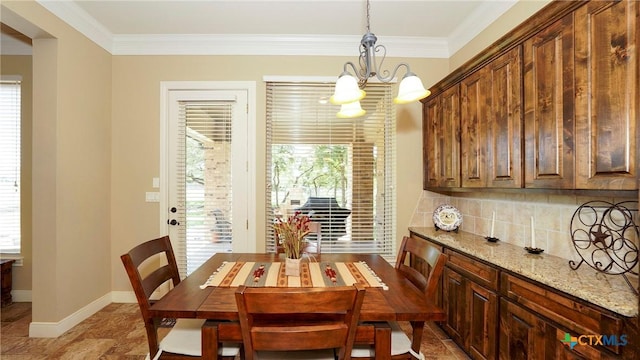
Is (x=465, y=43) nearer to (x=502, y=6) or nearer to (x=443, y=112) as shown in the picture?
(x=502, y=6)

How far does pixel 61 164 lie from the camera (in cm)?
238

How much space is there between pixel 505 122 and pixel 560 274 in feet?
3.21

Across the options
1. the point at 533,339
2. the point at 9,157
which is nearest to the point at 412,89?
the point at 533,339

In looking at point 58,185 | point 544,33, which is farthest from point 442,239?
point 58,185

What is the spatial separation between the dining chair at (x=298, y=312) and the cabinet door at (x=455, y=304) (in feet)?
4.24

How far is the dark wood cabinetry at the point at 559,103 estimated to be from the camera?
46.3 inches

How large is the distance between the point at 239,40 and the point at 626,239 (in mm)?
3432

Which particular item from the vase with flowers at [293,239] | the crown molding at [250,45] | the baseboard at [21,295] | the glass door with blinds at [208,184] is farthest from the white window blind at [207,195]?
the baseboard at [21,295]

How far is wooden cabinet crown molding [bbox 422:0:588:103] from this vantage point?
142 cm

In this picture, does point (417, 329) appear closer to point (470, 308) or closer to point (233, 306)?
point (470, 308)

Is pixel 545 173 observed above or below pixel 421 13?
below

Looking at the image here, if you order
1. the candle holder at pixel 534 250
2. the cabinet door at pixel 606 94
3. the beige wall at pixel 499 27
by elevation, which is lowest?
the candle holder at pixel 534 250

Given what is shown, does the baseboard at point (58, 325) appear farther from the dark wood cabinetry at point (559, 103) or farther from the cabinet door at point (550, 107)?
the cabinet door at point (550, 107)

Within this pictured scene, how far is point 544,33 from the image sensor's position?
1546 millimetres
